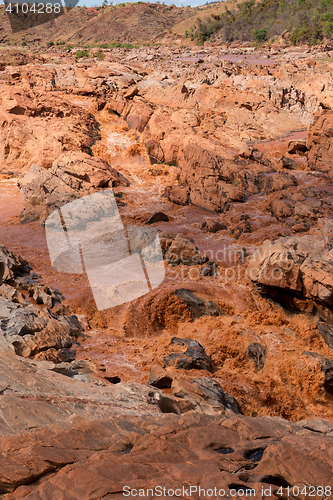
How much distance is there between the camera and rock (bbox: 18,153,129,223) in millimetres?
13547

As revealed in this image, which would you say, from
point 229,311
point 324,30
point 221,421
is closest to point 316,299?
point 229,311

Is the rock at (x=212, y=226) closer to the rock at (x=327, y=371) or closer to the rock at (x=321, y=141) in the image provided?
the rock at (x=327, y=371)

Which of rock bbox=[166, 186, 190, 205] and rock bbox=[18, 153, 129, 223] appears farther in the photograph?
rock bbox=[166, 186, 190, 205]

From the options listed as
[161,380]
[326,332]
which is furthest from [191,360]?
[326,332]

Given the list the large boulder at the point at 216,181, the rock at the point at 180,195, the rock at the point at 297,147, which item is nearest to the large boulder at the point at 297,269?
the large boulder at the point at 216,181

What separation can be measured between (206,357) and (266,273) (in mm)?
2246

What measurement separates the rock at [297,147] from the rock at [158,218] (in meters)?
8.52

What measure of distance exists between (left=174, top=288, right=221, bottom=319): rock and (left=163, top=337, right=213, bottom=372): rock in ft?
4.21

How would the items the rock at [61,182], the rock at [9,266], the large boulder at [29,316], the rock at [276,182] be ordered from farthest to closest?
1. the rock at [276,182]
2. the rock at [61,182]
3. the rock at [9,266]
4. the large boulder at [29,316]

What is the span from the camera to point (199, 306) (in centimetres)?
796

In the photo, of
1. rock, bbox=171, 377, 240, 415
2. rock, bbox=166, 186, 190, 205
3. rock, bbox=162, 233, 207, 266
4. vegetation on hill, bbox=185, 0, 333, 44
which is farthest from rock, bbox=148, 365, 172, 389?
vegetation on hill, bbox=185, 0, 333, 44

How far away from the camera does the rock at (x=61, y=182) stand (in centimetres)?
1355

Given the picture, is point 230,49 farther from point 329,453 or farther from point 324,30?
point 329,453

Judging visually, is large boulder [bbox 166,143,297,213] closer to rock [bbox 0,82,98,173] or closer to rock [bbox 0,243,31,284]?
rock [bbox 0,82,98,173]
